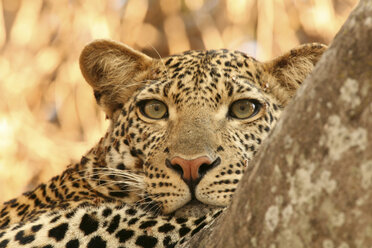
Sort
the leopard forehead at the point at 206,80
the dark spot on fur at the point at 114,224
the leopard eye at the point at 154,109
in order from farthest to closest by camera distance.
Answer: the leopard eye at the point at 154,109 → the leopard forehead at the point at 206,80 → the dark spot on fur at the point at 114,224

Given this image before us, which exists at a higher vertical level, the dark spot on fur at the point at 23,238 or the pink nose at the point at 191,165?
the dark spot on fur at the point at 23,238

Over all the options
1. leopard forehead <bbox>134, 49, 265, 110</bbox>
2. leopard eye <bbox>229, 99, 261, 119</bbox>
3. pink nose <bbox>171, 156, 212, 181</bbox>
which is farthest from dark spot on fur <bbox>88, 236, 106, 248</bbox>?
leopard eye <bbox>229, 99, 261, 119</bbox>

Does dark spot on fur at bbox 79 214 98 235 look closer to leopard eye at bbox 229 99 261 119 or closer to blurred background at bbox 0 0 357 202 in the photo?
leopard eye at bbox 229 99 261 119

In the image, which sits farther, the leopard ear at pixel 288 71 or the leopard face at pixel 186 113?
the leopard ear at pixel 288 71

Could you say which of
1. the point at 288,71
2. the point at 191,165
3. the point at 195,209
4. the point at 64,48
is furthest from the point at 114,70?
the point at 64,48

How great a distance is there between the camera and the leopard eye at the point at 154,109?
5.36 m

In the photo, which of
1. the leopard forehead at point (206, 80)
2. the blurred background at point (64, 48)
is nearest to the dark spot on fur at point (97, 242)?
the leopard forehead at point (206, 80)

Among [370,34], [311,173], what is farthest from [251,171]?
[370,34]

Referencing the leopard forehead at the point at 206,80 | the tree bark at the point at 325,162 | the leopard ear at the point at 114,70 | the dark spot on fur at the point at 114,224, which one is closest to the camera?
the tree bark at the point at 325,162

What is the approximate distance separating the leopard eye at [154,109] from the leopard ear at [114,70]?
0.35 metres

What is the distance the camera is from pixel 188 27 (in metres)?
12.7

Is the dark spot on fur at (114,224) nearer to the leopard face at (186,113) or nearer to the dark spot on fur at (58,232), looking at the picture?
the dark spot on fur at (58,232)

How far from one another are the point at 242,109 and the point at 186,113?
518mm

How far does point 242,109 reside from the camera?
17.2 ft
